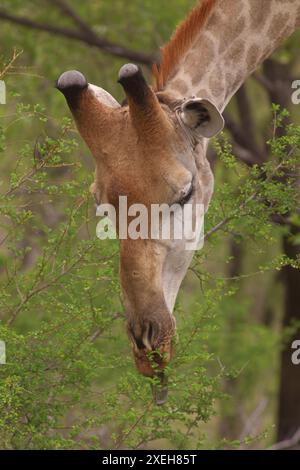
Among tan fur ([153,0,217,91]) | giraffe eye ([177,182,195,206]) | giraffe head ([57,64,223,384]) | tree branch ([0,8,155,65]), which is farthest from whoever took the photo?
tree branch ([0,8,155,65])

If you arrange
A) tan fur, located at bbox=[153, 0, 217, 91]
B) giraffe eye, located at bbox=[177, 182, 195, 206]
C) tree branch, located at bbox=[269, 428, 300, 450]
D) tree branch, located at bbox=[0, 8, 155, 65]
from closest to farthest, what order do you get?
giraffe eye, located at bbox=[177, 182, 195, 206] < tan fur, located at bbox=[153, 0, 217, 91] < tree branch, located at bbox=[269, 428, 300, 450] < tree branch, located at bbox=[0, 8, 155, 65]

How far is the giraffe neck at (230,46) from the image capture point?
22.8 feet

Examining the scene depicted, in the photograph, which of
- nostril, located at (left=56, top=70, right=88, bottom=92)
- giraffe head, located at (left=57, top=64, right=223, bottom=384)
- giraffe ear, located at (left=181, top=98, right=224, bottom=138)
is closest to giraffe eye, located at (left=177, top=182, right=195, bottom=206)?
giraffe head, located at (left=57, top=64, right=223, bottom=384)

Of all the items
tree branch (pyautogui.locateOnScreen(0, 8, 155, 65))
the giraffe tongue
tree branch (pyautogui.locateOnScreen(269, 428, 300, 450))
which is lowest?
tree branch (pyautogui.locateOnScreen(269, 428, 300, 450))

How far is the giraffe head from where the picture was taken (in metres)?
5.91

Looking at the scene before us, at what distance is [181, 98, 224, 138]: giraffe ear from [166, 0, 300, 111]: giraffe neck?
396mm

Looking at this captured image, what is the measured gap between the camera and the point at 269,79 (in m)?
12.3

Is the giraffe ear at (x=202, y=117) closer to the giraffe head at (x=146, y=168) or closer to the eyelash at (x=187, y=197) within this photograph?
the giraffe head at (x=146, y=168)

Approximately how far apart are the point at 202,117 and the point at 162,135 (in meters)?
0.36

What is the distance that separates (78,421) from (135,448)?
0.60 meters

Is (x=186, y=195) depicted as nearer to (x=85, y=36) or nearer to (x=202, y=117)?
(x=202, y=117)

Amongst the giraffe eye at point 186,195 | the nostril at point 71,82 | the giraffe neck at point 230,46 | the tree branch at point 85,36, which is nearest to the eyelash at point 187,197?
the giraffe eye at point 186,195

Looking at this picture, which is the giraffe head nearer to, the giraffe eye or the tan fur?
the giraffe eye
